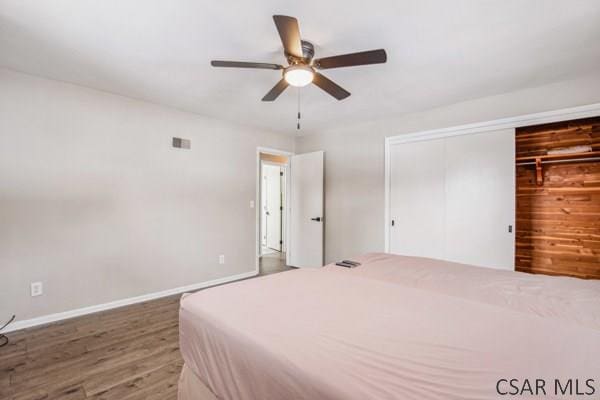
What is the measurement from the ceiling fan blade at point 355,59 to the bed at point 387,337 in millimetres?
1430

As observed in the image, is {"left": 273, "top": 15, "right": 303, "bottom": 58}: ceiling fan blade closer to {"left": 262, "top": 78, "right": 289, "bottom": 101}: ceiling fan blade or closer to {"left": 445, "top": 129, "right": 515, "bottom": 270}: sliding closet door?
{"left": 262, "top": 78, "right": 289, "bottom": 101}: ceiling fan blade

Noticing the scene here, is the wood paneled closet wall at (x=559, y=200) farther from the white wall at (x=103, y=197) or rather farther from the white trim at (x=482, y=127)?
the white wall at (x=103, y=197)

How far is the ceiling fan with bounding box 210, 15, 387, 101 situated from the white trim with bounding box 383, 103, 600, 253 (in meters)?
1.79

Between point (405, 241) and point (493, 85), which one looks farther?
point (405, 241)

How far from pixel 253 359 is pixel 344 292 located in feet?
2.24

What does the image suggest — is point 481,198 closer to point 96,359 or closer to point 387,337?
point 387,337

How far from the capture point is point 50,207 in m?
2.71

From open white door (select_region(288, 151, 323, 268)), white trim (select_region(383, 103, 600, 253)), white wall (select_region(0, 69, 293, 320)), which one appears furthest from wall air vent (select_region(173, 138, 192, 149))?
white trim (select_region(383, 103, 600, 253))

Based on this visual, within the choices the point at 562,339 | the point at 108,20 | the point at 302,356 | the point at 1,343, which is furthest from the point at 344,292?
the point at 1,343

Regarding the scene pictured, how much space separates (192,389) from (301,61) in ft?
6.79

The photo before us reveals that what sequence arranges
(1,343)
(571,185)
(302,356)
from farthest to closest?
(571,185)
(1,343)
(302,356)

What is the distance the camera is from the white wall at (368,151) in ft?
9.37

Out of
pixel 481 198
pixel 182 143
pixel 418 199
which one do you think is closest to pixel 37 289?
pixel 182 143

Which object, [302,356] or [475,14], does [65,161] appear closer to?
[302,356]
